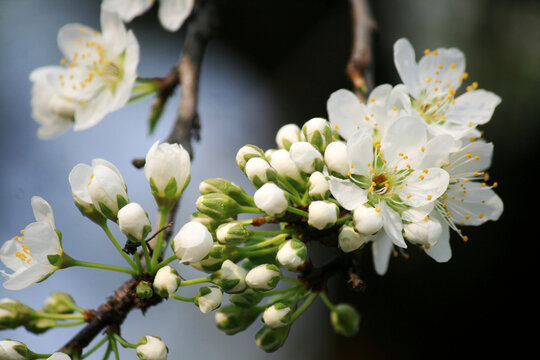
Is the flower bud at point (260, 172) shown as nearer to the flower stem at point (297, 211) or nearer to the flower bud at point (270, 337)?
the flower stem at point (297, 211)

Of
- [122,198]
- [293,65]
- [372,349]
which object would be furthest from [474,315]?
[122,198]

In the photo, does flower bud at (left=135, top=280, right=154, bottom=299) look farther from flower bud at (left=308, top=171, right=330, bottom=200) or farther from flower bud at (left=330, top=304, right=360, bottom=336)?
flower bud at (left=330, top=304, right=360, bottom=336)

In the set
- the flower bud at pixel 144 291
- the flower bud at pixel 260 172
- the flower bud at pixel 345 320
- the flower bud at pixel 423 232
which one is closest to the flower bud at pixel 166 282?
the flower bud at pixel 144 291

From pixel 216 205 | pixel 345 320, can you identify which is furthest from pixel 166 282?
pixel 345 320

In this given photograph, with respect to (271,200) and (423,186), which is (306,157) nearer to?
(271,200)

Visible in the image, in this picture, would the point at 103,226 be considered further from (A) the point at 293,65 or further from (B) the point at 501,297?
(A) the point at 293,65
